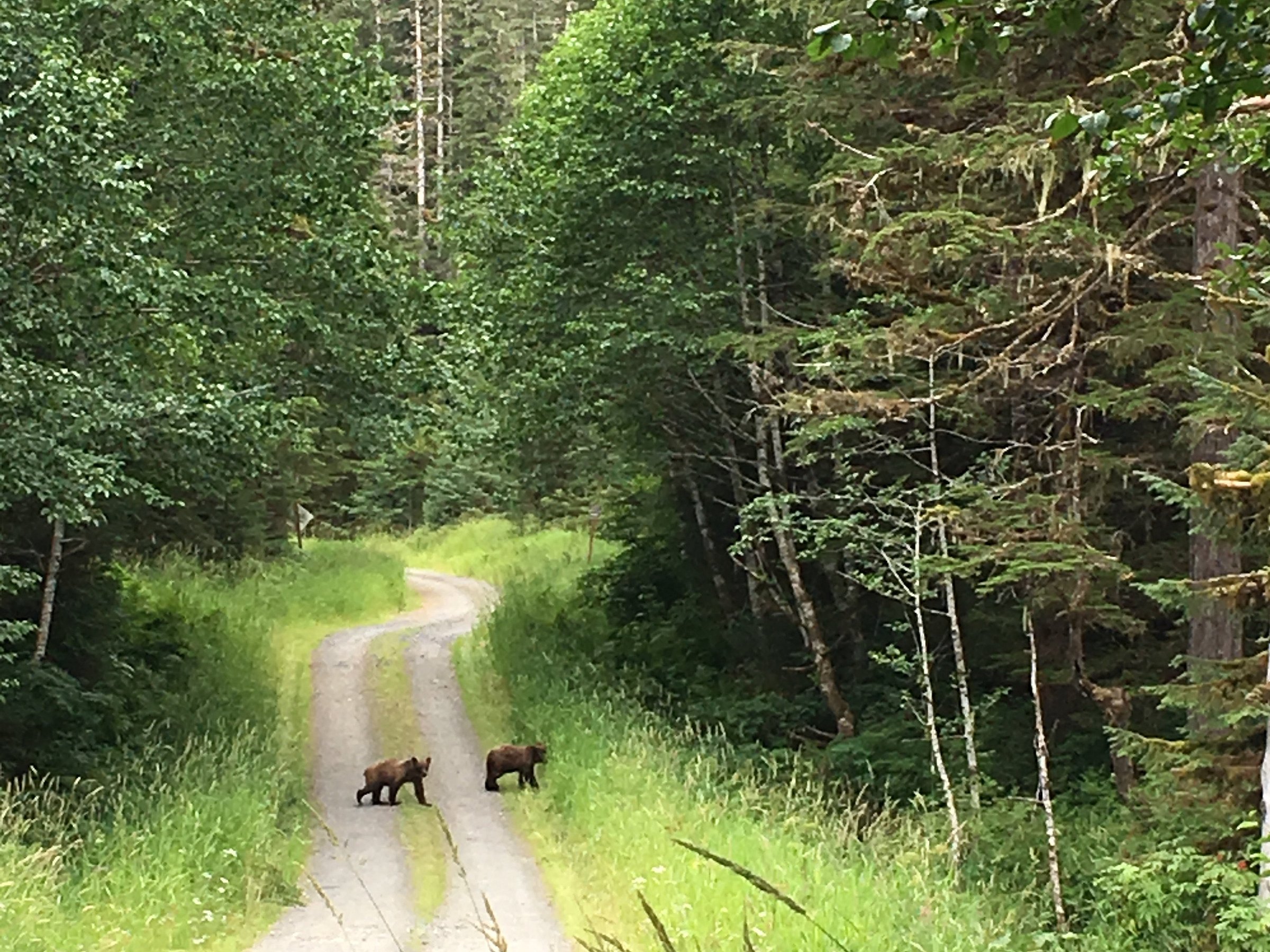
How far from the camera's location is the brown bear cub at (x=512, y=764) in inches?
488

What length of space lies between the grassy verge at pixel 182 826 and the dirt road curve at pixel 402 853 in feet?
1.05

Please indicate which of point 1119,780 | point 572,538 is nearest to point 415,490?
point 572,538

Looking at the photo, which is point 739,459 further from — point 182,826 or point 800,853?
point 182,826

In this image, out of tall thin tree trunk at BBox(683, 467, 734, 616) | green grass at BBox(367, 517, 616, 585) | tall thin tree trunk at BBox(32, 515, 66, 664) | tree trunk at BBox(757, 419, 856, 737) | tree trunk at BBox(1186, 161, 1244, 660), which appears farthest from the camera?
green grass at BBox(367, 517, 616, 585)

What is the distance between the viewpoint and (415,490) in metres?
41.8

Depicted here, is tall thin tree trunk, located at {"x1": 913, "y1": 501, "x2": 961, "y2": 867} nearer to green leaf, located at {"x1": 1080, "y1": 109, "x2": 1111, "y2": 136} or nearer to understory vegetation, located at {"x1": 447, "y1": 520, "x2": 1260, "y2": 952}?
understory vegetation, located at {"x1": 447, "y1": 520, "x2": 1260, "y2": 952}

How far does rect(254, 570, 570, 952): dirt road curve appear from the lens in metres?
8.17

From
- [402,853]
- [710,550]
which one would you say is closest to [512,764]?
[402,853]

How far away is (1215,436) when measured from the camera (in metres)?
8.62

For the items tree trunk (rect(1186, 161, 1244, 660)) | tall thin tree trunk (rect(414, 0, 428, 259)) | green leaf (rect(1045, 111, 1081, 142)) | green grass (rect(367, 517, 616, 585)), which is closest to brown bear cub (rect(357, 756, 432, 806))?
tree trunk (rect(1186, 161, 1244, 660))

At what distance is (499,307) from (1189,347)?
31.7 ft

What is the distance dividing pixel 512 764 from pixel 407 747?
268 cm

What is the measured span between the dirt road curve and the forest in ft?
0.93

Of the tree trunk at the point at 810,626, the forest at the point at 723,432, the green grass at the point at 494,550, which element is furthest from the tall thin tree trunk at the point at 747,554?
the green grass at the point at 494,550
